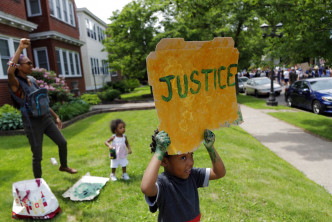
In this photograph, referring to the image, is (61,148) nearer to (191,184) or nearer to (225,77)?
(191,184)

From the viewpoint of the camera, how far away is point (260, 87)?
63.9ft

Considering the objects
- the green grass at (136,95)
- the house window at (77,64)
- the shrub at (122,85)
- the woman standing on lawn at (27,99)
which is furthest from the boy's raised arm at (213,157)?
the shrub at (122,85)

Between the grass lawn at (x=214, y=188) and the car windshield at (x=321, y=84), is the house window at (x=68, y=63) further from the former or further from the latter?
the car windshield at (x=321, y=84)

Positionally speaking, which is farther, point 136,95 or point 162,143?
point 136,95

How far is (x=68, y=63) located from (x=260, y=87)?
14.4 m

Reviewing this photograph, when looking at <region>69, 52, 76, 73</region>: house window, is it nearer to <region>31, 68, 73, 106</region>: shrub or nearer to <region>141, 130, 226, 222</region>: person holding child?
<region>31, 68, 73, 106</region>: shrub

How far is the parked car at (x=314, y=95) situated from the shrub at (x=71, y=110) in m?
11.1

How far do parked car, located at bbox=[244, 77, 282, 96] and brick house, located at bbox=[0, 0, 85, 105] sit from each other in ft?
43.6

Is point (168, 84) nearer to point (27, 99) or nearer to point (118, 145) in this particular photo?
point (27, 99)

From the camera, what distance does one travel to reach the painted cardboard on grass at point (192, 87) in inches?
64.4

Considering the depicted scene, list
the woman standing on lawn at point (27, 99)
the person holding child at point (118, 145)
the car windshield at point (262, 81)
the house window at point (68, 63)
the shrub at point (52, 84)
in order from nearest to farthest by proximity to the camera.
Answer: the woman standing on lawn at point (27, 99) < the person holding child at point (118, 145) < the shrub at point (52, 84) < the house window at point (68, 63) < the car windshield at point (262, 81)

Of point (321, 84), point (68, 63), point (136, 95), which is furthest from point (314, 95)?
point (136, 95)

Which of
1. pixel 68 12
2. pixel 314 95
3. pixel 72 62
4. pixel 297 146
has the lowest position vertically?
pixel 297 146

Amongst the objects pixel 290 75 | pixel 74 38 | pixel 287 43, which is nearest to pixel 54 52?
pixel 74 38
